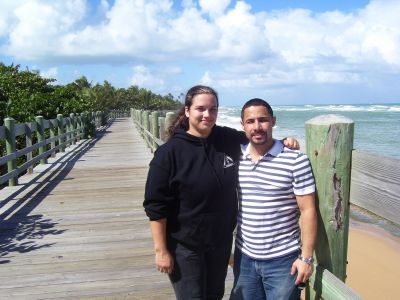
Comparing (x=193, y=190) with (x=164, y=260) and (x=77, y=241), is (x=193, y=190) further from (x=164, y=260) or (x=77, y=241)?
(x=77, y=241)

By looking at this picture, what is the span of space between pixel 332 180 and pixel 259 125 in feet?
1.48

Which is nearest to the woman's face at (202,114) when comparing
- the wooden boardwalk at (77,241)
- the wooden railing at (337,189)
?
the wooden railing at (337,189)

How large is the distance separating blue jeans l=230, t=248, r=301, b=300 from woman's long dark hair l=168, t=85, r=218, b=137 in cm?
78

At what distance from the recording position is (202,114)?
2.61 m

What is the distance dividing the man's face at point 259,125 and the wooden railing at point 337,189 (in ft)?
0.65

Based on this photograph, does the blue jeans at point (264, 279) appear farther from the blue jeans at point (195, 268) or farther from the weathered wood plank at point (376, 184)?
the weathered wood plank at point (376, 184)

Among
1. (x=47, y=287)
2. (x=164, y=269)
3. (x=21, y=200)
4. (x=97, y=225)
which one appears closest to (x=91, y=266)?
(x=47, y=287)

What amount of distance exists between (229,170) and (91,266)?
2.45m

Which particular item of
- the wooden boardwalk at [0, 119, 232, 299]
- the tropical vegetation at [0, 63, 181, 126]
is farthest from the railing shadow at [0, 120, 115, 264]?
the tropical vegetation at [0, 63, 181, 126]

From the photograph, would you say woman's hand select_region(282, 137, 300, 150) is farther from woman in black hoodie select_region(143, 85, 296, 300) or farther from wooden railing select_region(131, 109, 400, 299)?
woman in black hoodie select_region(143, 85, 296, 300)

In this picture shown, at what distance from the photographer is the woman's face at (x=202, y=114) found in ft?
8.55

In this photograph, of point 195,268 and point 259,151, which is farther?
point 195,268

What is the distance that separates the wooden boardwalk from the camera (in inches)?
156

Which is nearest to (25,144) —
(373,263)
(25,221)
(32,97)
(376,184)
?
(32,97)
